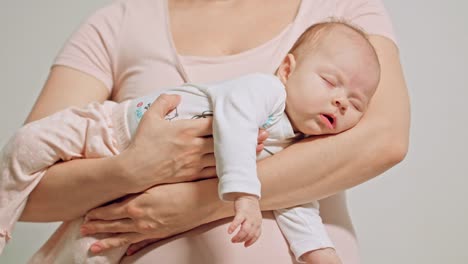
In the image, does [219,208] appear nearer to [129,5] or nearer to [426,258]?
[129,5]

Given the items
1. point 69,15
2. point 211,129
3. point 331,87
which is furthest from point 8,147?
point 69,15

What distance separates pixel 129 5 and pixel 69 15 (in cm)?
67

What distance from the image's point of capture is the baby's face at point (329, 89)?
1.08m

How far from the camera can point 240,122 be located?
3.22 ft

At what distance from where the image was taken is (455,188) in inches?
73.0

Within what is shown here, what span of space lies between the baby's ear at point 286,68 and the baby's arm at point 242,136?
0.16 feet

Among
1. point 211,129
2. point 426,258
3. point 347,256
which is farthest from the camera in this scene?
point 426,258

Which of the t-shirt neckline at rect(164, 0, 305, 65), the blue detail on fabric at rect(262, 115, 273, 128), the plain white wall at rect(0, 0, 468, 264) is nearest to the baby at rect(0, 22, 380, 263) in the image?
the blue detail on fabric at rect(262, 115, 273, 128)

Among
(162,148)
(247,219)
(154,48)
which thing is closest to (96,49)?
(154,48)

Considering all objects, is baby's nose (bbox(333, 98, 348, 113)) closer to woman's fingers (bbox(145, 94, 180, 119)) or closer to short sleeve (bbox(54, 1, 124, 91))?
woman's fingers (bbox(145, 94, 180, 119))

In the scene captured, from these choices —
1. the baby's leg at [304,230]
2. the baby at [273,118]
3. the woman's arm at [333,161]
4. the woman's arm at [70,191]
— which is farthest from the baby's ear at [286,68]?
the woman's arm at [70,191]

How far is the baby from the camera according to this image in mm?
1076

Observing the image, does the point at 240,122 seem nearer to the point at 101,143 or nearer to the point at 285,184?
the point at 285,184

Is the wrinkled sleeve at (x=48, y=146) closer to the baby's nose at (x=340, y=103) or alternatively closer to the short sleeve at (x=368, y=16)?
the baby's nose at (x=340, y=103)
